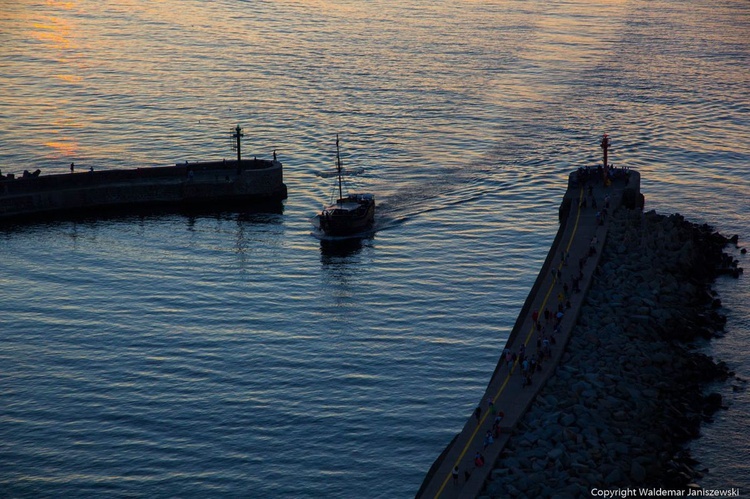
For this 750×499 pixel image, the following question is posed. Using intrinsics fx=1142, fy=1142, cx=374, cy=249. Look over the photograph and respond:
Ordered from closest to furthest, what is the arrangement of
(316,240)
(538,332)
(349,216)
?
(538,332) → (349,216) → (316,240)

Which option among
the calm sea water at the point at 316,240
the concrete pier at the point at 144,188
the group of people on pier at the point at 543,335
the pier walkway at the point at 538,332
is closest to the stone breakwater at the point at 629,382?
the pier walkway at the point at 538,332

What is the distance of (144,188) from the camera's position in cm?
10831

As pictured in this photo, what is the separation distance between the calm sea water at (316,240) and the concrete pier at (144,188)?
3.68 meters

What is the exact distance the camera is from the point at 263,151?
421 feet

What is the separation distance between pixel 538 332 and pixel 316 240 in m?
33.4

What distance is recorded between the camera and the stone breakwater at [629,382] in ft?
182

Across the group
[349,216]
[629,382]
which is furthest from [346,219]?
[629,382]

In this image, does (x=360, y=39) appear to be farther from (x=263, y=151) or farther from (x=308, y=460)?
(x=308, y=460)

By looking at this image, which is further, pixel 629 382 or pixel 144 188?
pixel 144 188

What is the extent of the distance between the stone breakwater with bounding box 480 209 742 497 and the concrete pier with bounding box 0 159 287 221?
37.1 meters

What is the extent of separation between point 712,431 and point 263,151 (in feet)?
245

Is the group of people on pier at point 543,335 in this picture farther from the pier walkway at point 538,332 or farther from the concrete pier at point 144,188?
the concrete pier at point 144,188

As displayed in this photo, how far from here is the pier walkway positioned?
5441cm

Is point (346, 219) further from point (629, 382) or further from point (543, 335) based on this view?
point (629, 382)
